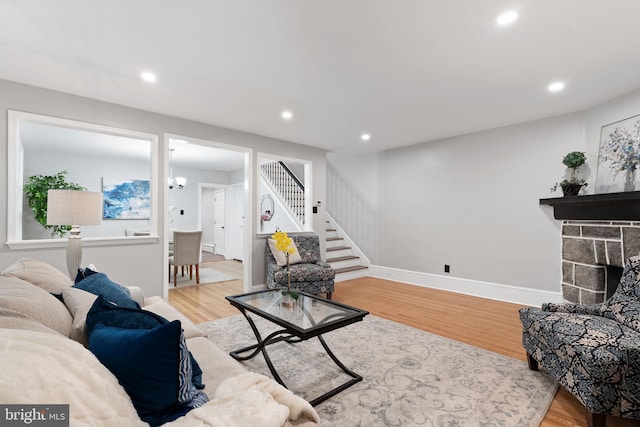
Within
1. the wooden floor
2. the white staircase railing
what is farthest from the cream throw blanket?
the white staircase railing

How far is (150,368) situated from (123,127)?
3429 mm

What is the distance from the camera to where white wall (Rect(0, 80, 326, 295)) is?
2.85 meters

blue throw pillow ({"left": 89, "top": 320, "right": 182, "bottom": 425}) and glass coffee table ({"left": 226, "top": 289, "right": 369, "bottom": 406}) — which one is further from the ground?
blue throw pillow ({"left": 89, "top": 320, "right": 182, "bottom": 425})

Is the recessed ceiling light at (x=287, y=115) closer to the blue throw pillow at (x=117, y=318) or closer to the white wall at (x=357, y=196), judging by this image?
the white wall at (x=357, y=196)

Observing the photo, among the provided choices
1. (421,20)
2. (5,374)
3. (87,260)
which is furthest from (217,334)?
(421,20)

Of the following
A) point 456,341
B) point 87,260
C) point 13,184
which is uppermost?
point 13,184

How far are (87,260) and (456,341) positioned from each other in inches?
153

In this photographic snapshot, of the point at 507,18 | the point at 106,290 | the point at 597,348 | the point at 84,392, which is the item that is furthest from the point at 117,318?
the point at 507,18

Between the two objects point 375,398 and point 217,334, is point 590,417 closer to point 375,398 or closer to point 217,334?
point 375,398

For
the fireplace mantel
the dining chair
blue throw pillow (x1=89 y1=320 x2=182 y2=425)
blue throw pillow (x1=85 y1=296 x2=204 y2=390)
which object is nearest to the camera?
blue throw pillow (x1=89 y1=320 x2=182 y2=425)

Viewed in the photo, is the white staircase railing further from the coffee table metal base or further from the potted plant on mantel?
the potted plant on mantel

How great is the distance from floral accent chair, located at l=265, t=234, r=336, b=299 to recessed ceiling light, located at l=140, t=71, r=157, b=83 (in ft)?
8.53

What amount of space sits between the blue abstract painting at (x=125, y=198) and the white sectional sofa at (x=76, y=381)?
20.6ft

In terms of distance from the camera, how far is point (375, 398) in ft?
6.42
